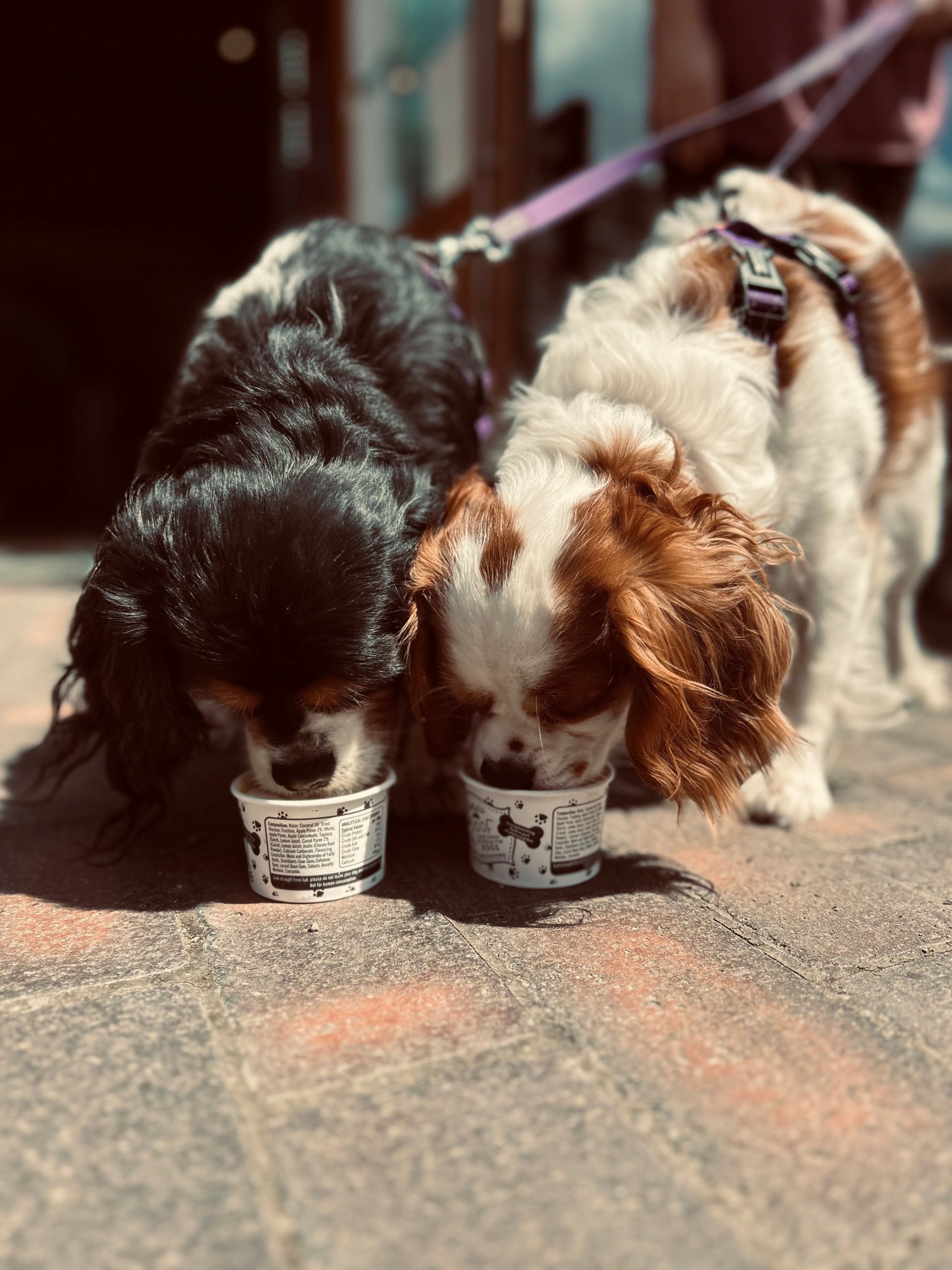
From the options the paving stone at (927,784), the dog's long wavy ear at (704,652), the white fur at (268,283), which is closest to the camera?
the dog's long wavy ear at (704,652)

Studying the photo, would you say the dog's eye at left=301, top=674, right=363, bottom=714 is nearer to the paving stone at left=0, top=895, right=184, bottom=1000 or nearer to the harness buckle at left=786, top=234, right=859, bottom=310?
the paving stone at left=0, top=895, right=184, bottom=1000

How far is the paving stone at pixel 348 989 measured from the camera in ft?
4.70

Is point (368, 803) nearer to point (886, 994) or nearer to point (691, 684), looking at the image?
point (691, 684)

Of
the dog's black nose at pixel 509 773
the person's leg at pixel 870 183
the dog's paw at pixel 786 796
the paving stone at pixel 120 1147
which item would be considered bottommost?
the dog's paw at pixel 786 796

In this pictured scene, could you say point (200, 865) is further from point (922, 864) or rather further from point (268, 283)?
point (922, 864)

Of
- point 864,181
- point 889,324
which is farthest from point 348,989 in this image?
point 864,181

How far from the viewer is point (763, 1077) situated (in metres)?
1.38

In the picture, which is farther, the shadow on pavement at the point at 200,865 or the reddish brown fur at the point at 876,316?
the reddish brown fur at the point at 876,316

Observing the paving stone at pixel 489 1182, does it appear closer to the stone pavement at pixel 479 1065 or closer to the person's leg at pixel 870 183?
the stone pavement at pixel 479 1065

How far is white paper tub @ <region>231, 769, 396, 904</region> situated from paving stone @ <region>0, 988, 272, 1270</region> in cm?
40

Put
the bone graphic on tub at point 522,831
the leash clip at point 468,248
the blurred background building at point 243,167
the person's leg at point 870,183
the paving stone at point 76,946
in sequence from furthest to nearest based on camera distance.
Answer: the blurred background building at point 243,167 → the person's leg at point 870,183 → the leash clip at point 468,248 → the bone graphic on tub at point 522,831 → the paving stone at point 76,946

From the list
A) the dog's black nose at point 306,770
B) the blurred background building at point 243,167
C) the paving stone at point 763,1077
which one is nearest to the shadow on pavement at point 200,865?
the paving stone at point 763,1077

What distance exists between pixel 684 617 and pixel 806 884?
1.91ft

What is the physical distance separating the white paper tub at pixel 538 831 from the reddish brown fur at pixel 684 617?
0.13 m
